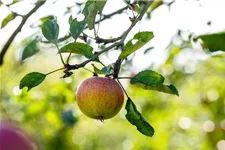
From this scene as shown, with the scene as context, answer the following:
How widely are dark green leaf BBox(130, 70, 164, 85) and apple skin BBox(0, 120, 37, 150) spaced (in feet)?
2.15

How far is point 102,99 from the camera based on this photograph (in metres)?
1.12

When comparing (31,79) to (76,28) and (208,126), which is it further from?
(208,126)

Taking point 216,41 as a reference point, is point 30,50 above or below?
below

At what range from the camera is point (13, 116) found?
2.95 m

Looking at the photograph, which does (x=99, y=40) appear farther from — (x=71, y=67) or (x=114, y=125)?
(x=114, y=125)

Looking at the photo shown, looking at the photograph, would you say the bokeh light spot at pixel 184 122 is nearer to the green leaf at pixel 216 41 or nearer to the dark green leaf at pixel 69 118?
the dark green leaf at pixel 69 118

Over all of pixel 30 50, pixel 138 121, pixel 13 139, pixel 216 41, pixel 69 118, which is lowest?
pixel 69 118

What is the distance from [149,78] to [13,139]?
70cm

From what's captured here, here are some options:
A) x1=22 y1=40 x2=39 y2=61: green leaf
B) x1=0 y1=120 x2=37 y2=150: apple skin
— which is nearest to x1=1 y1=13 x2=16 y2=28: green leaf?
x1=22 y1=40 x2=39 y2=61: green leaf

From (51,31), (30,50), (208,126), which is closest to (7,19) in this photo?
(30,50)

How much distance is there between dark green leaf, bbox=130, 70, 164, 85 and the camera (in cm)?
113

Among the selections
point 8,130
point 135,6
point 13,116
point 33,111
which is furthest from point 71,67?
point 13,116

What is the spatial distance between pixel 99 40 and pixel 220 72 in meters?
2.68

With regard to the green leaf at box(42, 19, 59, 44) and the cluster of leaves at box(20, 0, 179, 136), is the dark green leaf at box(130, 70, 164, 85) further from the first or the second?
the green leaf at box(42, 19, 59, 44)
